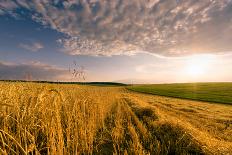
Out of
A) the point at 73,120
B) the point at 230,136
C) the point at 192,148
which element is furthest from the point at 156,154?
the point at 230,136

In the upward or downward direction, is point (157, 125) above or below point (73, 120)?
below

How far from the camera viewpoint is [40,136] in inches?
192

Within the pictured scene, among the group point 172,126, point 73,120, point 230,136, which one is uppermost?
point 73,120

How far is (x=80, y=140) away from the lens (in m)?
5.29

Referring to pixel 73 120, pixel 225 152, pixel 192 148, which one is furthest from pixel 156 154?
pixel 73 120

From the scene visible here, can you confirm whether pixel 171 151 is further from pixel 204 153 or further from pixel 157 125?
pixel 157 125

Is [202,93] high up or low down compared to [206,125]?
up

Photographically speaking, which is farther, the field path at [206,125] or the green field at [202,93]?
the green field at [202,93]

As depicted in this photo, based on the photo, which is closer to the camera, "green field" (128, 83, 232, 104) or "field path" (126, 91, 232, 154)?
"field path" (126, 91, 232, 154)

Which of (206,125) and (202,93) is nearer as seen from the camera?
(206,125)

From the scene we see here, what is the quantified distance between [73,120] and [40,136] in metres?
1.01

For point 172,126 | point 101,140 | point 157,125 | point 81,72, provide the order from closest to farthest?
point 101,140, point 172,126, point 157,125, point 81,72

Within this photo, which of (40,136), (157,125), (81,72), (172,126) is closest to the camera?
(40,136)

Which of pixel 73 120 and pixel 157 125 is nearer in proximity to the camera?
pixel 73 120
